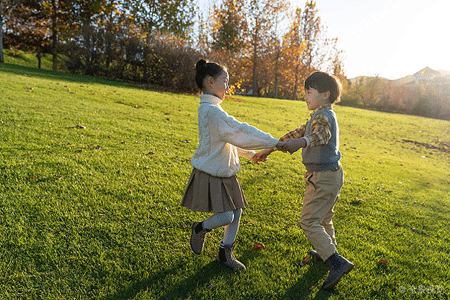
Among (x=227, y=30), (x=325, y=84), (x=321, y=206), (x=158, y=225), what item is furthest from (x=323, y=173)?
(x=227, y=30)

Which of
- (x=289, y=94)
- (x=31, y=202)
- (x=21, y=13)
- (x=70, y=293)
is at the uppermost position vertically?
(x=21, y=13)

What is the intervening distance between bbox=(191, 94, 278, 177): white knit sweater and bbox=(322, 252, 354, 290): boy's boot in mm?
1171

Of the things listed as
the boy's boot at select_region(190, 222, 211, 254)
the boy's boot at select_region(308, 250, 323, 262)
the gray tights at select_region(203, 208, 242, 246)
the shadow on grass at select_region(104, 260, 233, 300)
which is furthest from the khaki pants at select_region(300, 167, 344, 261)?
the boy's boot at select_region(190, 222, 211, 254)

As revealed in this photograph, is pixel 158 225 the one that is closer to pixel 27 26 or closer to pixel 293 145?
pixel 293 145

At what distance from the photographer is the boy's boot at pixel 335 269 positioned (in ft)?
8.51

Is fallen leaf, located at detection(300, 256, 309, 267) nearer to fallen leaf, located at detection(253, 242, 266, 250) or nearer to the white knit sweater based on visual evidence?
fallen leaf, located at detection(253, 242, 266, 250)

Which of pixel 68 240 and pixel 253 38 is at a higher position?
pixel 253 38

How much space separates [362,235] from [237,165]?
2.20 meters

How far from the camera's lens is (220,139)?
2570 millimetres

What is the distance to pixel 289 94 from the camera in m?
41.7

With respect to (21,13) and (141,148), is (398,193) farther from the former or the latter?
(21,13)

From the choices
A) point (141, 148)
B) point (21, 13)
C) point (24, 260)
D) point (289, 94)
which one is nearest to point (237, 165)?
point (24, 260)

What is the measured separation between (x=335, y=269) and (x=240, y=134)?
1468 mm

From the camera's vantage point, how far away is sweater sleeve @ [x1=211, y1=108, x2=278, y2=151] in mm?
2459
